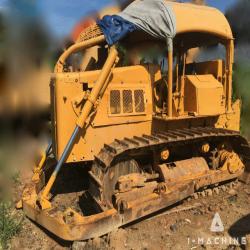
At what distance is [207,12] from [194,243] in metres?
3.47

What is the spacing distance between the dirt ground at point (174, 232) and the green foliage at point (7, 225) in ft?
0.27

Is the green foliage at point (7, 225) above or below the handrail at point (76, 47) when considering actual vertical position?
below

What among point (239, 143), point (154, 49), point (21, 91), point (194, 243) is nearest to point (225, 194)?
point (239, 143)

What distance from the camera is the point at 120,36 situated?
16.4 feet

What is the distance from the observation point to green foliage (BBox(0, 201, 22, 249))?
14.9 ft

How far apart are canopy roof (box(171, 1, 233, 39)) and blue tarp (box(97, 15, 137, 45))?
27.5 inches

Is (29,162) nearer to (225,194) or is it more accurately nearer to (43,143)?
(43,143)

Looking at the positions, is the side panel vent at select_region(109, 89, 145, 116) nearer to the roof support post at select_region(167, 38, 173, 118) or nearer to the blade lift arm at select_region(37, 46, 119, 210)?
the blade lift arm at select_region(37, 46, 119, 210)

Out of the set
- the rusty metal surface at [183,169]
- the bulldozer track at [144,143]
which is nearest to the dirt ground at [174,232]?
the rusty metal surface at [183,169]

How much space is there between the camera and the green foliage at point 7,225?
14.9 feet

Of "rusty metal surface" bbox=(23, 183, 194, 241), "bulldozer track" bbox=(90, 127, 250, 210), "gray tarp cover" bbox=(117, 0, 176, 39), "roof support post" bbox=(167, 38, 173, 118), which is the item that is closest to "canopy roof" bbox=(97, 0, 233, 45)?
"gray tarp cover" bbox=(117, 0, 176, 39)
